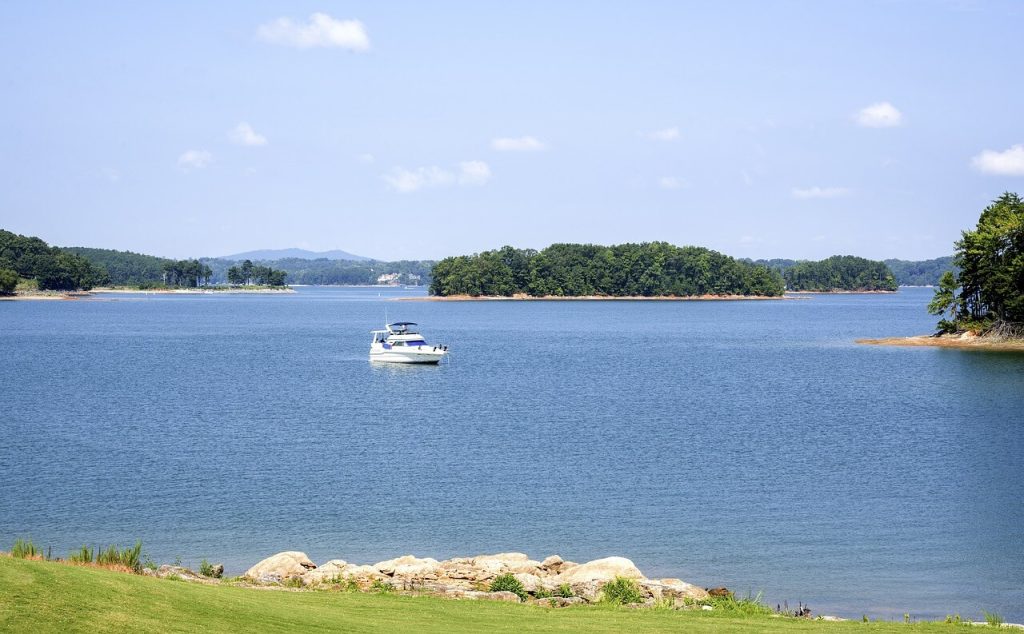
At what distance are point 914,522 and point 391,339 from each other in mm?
60780

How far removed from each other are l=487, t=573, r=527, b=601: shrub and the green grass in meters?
1.48

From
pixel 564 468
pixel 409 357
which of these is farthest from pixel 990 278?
pixel 564 468

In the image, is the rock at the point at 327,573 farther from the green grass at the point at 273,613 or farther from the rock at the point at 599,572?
the rock at the point at 599,572

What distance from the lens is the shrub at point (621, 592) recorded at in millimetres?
19136

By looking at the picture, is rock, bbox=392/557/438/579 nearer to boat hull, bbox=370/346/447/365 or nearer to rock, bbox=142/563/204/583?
rock, bbox=142/563/204/583

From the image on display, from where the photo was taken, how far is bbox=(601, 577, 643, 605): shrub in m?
19.1

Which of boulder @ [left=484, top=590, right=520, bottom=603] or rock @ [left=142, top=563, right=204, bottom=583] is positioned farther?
rock @ [left=142, top=563, right=204, bottom=583]

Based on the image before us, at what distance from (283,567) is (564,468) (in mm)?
16327

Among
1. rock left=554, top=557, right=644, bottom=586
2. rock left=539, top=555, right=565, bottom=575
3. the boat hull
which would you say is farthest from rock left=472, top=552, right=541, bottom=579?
the boat hull

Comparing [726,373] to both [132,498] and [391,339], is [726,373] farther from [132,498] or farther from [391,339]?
[132,498]

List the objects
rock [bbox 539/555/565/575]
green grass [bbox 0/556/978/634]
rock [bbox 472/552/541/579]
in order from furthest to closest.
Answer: rock [bbox 539/555/565/575] → rock [bbox 472/552/541/579] → green grass [bbox 0/556/978/634]

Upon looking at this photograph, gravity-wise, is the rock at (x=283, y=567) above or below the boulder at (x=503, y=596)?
below

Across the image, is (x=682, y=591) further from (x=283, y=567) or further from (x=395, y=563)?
(x=283, y=567)

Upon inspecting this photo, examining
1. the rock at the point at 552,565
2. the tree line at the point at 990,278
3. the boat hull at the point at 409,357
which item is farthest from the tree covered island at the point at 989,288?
the rock at the point at 552,565
